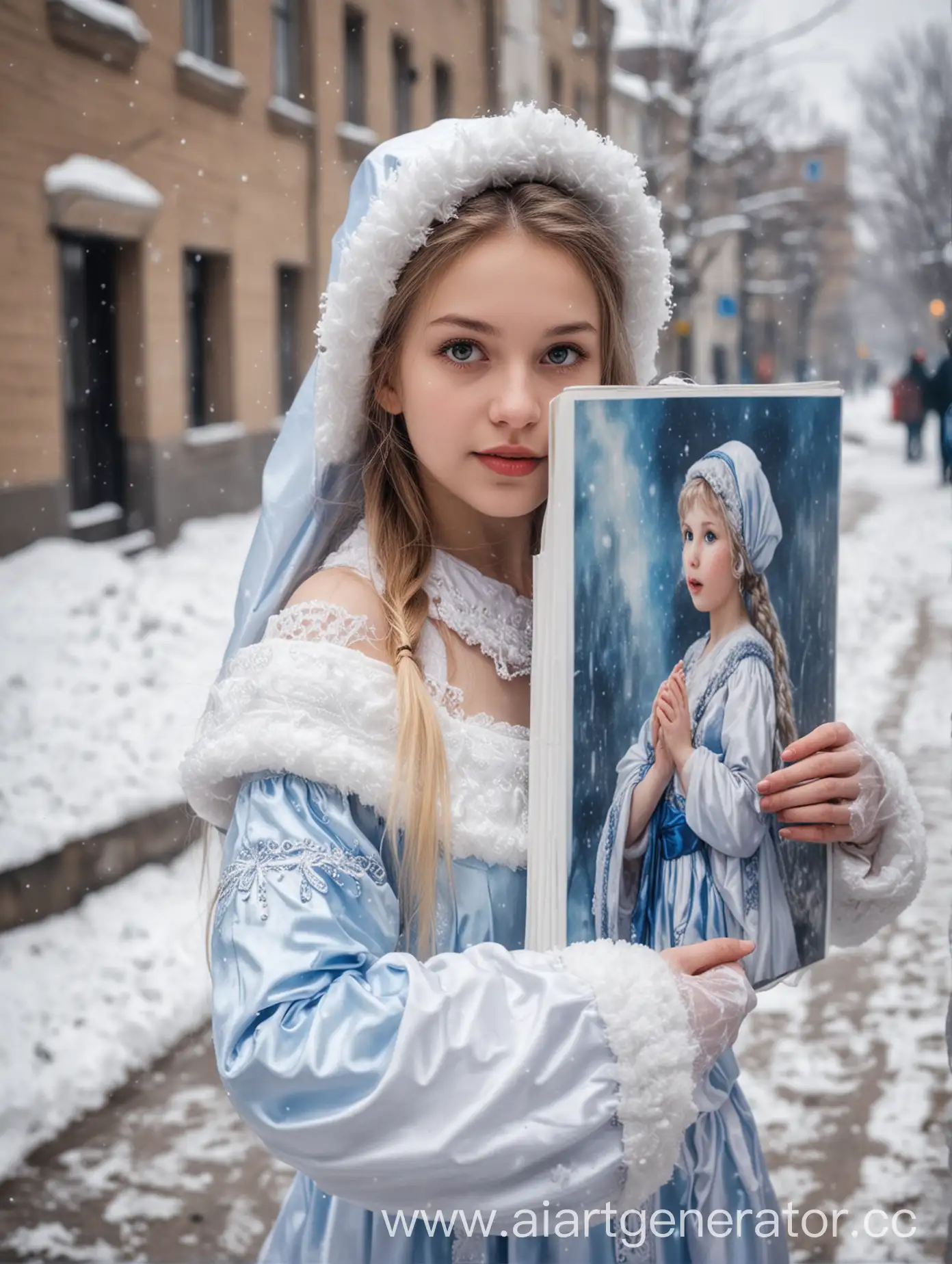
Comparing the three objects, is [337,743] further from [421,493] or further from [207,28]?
[207,28]

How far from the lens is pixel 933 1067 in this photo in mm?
1946

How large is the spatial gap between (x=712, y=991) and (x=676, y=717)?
164 mm

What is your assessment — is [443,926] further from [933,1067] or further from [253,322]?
[253,322]

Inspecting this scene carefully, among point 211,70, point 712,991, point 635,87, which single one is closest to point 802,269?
point 635,87

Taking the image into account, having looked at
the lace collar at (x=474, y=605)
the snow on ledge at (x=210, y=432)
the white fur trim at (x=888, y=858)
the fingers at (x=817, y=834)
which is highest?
the snow on ledge at (x=210, y=432)

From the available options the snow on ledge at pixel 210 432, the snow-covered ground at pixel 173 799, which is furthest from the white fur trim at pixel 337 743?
the snow on ledge at pixel 210 432

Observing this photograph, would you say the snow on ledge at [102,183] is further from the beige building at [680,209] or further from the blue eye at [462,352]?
the blue eye at [462,352]

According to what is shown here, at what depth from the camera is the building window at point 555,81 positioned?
6.38 ft

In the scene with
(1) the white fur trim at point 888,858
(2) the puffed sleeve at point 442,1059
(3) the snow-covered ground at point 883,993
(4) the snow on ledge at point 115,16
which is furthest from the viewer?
(4) the snow on ledge at point 115,16

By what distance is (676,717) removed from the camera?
732 millimetres

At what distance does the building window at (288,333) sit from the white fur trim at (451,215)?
1445mm

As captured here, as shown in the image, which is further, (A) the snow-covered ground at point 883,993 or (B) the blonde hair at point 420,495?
(A) the snow-covered ground at point 883,993

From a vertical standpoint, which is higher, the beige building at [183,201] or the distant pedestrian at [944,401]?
the beige building at [183,201]

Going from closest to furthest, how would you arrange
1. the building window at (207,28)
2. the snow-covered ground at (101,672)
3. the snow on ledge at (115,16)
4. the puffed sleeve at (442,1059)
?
the puffed sleeve at (442,1059) < the snow on ledge at (115,16) < the building window at (207,28) < the snow-covered ground at (101,672)
